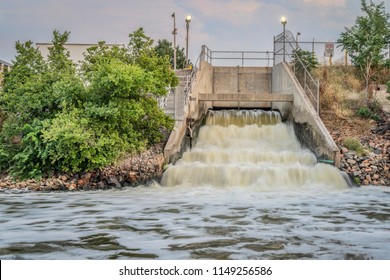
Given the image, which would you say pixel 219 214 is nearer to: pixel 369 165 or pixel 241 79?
pixel 369 165

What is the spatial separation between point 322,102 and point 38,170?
1366cm

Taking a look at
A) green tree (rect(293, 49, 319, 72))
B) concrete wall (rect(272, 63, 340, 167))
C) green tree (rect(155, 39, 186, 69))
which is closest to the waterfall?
concrete wall (rect(272, 63, 340, 167))

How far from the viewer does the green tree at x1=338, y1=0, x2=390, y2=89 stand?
27.3 metres

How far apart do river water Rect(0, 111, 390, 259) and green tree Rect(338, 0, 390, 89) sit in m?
7.67

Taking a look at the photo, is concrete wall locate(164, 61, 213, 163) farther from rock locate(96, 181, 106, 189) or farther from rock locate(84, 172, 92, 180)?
rock locate(84, 172, 92, 180)

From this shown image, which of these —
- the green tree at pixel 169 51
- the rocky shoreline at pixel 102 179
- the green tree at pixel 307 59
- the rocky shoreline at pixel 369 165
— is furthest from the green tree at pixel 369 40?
the green tree at pixel 169 51

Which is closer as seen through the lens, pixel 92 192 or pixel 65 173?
pixel 92 192

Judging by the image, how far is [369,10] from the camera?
28344 millimetres

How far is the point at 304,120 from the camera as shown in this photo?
2320 centimetres

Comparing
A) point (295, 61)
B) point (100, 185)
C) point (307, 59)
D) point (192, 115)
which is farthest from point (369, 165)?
point (307, 59)

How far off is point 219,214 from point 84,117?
7.78 metres

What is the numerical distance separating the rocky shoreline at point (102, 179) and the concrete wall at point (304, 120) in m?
6.43
